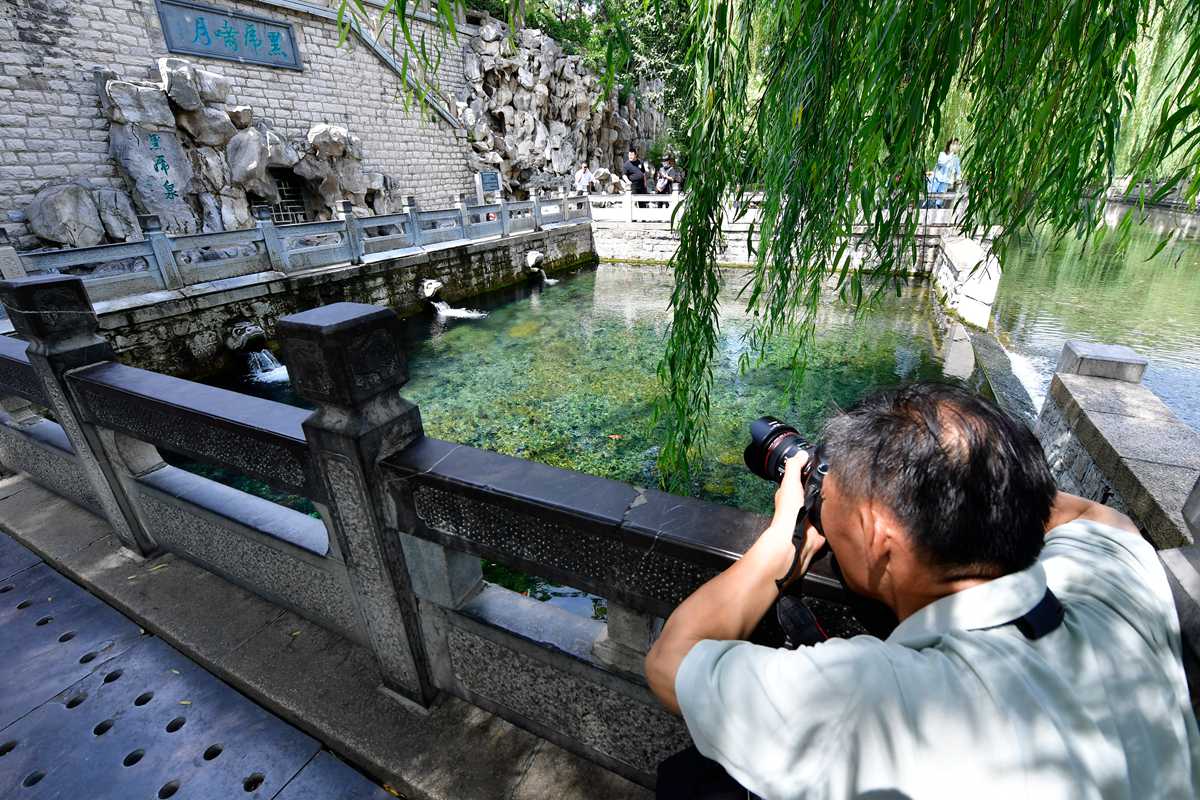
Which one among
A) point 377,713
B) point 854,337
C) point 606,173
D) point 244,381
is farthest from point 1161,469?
point 606,173

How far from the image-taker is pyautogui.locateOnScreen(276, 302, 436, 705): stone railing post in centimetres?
143

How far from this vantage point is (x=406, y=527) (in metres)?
1.64

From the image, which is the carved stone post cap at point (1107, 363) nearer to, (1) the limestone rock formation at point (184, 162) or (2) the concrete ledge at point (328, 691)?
(2) the concrete ledge at point (328, 691)

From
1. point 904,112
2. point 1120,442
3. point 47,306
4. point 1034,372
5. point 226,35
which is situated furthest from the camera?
point 226,35

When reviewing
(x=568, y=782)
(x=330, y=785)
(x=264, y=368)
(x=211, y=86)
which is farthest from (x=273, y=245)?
(x=568, y=782)

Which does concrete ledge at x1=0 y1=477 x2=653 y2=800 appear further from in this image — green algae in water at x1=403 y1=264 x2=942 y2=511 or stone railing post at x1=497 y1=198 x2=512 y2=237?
stone railing post at x1=497 y1=198 x2=512 y2=237

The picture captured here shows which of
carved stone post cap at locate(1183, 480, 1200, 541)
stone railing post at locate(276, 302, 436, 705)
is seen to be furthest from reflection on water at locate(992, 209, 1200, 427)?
stone railing post at locate(276, 302, 436, 705)

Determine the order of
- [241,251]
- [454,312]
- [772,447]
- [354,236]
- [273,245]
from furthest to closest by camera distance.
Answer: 1. [454,312]
2. [354,236]
3. [273,245]
4. [241,251]
5. [772,447]

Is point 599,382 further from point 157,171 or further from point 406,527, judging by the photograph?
point 157,171

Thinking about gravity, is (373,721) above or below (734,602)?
below

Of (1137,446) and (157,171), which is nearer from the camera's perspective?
(1137,446)

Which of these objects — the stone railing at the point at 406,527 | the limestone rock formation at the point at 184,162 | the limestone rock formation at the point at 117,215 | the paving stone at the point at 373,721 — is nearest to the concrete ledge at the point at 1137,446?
the stone railing at the point at 406,527

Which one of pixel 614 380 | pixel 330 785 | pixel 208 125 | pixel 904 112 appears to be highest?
pixel 208 125

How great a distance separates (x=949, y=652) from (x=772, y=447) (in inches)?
19.9
